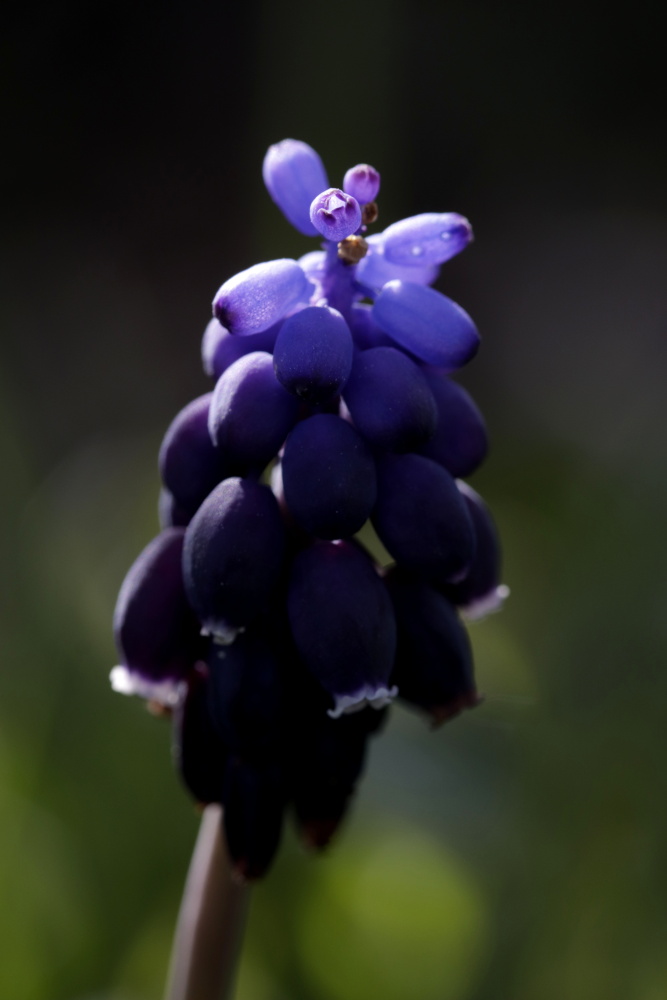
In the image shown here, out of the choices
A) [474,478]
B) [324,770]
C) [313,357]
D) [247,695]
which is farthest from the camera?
[474,478]

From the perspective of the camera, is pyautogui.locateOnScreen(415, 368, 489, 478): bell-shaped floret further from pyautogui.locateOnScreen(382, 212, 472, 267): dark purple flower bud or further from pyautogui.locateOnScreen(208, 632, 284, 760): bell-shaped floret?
pyautogui.locateOnScreen(208, 632, 284, 760): bell-shaped floret

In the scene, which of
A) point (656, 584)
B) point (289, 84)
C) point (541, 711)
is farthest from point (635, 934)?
point (289, 84)

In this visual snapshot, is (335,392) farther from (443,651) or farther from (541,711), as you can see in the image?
(541,711)

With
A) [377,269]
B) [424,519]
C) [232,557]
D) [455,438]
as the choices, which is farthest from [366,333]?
[232,557]

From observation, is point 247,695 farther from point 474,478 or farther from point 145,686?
point 474,478

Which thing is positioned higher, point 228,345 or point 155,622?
point 228,345

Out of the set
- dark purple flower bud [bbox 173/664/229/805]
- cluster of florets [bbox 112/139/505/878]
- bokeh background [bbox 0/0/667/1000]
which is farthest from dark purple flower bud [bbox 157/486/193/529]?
bokeh background [bbox 0/0/667/1000]

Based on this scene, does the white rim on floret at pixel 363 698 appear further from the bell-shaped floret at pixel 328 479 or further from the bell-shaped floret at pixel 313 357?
the bell-shaped floret at pixel 313 357
